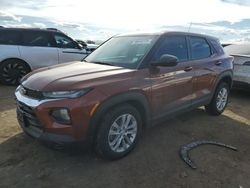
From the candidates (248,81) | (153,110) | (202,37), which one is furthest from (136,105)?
(248,81)

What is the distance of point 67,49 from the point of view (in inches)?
376

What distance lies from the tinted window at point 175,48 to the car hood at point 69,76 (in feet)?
2.60

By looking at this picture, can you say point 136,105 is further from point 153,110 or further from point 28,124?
point 28,124

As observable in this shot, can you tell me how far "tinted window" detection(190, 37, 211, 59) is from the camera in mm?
5297

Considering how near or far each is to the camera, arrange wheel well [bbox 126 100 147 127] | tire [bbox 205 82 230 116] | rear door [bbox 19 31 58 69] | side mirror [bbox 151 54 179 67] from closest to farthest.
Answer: wheel well [bbox 126 100 147 127] < side mirror [bbox 151 54 179 67] < tire [bbox 205 82 230 116] < rear door [bbox 19 31 58 69]

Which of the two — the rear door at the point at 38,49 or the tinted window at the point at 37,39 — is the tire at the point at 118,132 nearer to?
the rear door at the point at 38,49

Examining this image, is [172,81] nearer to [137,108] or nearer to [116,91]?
[137,108]

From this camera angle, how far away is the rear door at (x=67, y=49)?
942cm

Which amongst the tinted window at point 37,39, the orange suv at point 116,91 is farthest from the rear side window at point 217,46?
the tinted window at point 37,39

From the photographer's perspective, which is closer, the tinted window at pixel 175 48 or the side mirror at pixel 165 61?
the side mirror at pixel 165 61

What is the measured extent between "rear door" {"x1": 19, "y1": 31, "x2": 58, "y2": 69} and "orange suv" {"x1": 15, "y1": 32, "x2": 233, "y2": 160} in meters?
4.42

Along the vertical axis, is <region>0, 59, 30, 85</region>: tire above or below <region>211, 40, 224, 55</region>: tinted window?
below

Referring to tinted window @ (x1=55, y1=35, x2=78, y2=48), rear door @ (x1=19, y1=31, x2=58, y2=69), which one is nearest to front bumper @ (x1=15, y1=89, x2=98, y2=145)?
rear door @ (x1=19, y1=31, x2=58, y2=69)

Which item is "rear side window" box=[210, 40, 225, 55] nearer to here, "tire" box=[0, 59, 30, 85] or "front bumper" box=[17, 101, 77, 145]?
"front bumper" box=[17, 101, 77, 145]
